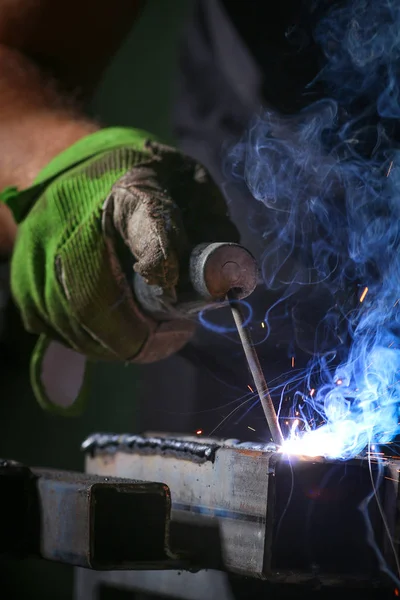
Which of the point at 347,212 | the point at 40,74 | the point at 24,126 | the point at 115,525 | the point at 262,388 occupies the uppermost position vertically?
the point at 40,74

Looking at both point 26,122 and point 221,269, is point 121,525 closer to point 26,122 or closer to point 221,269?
A: point 221,269

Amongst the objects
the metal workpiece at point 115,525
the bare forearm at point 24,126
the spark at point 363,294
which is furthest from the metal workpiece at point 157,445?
the bare forearm at point 24,126

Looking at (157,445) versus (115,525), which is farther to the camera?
(157,445)

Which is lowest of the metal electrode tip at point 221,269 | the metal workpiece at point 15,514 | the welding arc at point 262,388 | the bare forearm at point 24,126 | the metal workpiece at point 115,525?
the metal workpiece at point 15,514

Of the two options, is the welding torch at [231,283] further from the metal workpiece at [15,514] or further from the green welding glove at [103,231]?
the metal workpiece at [15,514]

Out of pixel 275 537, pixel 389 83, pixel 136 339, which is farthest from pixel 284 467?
pixel 389 83

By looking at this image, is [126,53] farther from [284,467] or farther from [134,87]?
[284,467]

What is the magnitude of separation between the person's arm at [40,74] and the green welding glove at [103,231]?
1.18 feet

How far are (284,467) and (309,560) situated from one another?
16cm

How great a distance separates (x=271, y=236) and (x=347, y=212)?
0.19m

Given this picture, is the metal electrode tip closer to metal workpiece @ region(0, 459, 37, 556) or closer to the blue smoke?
the blue smoke

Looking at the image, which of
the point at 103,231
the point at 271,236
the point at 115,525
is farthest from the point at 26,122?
the point at 115,525

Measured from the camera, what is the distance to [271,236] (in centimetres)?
176

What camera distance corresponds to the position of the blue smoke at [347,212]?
146 centimetres
